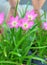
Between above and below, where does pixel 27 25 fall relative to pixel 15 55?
above

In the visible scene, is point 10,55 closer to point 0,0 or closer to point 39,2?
point 39,2

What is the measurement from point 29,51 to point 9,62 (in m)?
0.14

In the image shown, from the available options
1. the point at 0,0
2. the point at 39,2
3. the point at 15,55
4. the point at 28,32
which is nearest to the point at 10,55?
the point at 15,55

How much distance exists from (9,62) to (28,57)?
0.09 meters

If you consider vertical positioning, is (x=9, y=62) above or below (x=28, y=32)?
below

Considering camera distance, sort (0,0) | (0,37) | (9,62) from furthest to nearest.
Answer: (0,0)
(0,37)
(9,62)

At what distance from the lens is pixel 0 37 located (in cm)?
111

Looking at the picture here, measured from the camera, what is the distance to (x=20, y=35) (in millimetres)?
1109

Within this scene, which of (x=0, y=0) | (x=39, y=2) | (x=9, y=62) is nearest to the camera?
(x=9, y=62)

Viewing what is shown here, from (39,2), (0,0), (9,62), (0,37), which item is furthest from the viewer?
(0,0)

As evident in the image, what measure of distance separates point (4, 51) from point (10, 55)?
0.04 meters

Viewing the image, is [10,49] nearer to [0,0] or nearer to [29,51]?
[29,51]

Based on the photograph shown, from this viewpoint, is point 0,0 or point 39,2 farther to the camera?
point 0,0

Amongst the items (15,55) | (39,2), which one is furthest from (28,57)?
(39,2)
